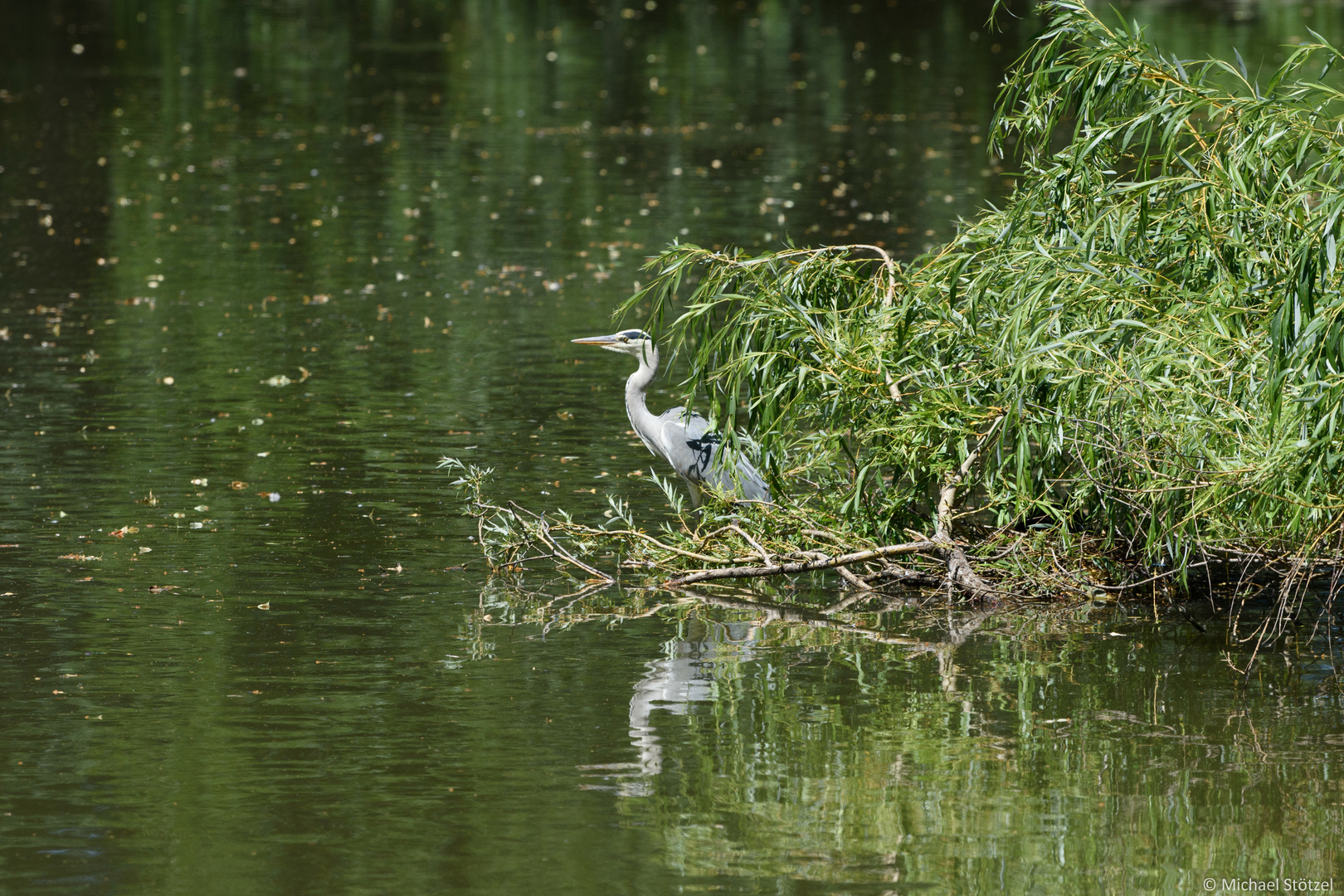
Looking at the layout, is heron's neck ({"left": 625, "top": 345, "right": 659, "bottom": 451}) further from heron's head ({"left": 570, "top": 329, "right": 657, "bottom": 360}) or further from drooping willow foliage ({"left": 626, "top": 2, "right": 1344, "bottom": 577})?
drooping willow foliage ({"left": 626, "top": 2, "right": 1344, "bottom": 577})

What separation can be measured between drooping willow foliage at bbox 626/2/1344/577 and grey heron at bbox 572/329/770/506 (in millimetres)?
255

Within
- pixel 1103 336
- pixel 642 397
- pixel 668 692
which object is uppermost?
pixel 1103 336

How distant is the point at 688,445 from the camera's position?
11.0 m

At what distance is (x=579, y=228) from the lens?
2225cm

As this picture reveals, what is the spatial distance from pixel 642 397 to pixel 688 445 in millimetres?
619

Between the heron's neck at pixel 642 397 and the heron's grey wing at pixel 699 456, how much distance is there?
95mm

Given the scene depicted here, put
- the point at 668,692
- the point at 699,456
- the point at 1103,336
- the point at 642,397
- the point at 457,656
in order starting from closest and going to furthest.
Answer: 1. the point at 668,692
2. the point at 1103,336
3. the point at 457,656
4. the point at 699,456
5. the point at 642,397

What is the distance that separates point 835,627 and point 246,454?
16.5 feet

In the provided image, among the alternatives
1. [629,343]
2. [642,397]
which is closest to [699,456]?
[642,397]

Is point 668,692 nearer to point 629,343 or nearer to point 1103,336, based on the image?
point 1103,336

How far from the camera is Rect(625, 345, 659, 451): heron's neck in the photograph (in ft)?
37.3

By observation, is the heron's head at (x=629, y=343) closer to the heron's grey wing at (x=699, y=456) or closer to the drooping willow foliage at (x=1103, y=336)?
the heron's grey wing at (x=699, y=456)

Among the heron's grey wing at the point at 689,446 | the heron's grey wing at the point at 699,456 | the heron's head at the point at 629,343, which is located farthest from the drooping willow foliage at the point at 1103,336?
the heron's head at the point at 629,343

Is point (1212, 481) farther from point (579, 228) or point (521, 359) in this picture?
point (579, 228)
